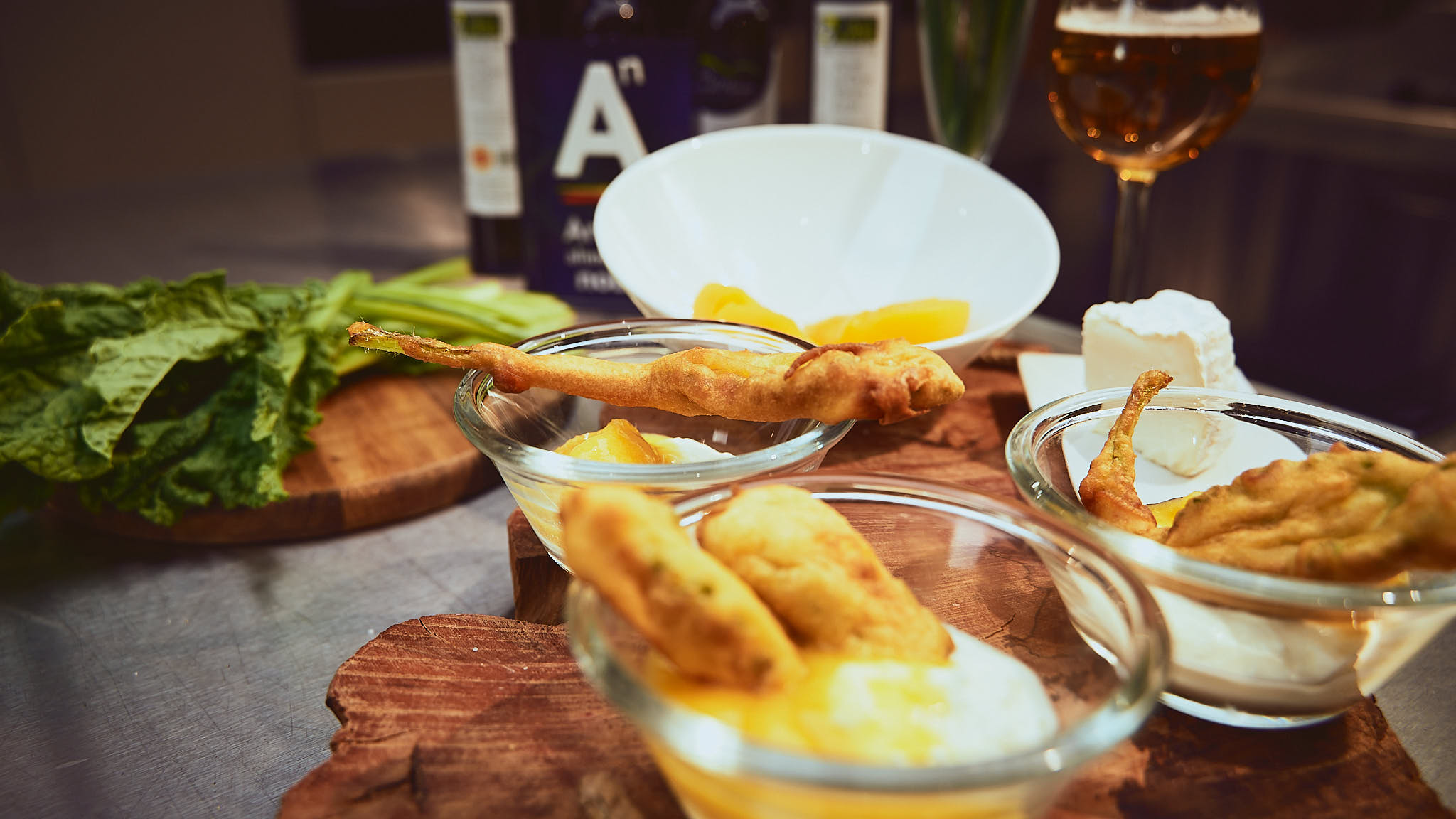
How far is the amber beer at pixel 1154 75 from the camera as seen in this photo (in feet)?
3.92

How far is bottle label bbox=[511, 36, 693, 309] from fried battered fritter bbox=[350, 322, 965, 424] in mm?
588

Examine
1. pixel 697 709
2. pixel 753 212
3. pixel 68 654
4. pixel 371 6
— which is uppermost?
pixel 371 6

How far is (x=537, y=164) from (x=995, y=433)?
802 mm

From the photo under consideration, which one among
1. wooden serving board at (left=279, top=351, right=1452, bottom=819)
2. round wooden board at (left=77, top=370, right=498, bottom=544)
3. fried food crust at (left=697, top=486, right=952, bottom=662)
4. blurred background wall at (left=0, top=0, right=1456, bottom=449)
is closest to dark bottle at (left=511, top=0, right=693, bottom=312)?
round wooden board at (left=77, top=370, right=498, bottom=544)

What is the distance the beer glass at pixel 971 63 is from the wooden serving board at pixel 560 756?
1157mm

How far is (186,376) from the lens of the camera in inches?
41.7

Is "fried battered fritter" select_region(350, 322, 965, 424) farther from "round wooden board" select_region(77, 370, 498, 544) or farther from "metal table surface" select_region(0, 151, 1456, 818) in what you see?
"metal table surface" select_region(0, 151, 1456, 818)

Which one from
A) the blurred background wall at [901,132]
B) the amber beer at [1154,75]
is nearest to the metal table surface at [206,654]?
the amber beer at [1154,75]


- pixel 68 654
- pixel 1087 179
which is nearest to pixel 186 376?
pixel 68 654

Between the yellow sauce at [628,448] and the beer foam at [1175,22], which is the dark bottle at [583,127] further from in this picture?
the yellow sauce at [628,448]

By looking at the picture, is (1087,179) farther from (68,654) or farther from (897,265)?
(68,654)

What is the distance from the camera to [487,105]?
164 centimetres

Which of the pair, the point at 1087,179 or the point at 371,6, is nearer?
the point at 1087,179

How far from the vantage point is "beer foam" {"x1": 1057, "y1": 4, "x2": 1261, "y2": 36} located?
1.20 metres
